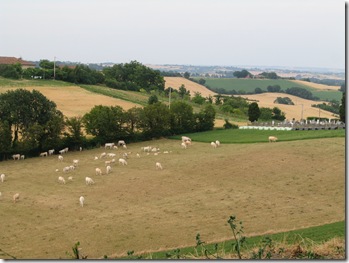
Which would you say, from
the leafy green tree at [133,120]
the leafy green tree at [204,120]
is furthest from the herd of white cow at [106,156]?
the leafy green tree at [204,120]

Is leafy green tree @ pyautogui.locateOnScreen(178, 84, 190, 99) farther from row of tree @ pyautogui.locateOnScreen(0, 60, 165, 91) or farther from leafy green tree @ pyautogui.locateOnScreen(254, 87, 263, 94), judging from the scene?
leafy green tree @ pyautogui.locateOnScreen(254, 87, 263, 94)

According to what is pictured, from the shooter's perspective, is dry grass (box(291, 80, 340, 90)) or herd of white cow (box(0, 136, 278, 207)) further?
dry grass (box(291, 80, 340, 90))

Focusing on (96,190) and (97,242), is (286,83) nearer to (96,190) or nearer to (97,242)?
(96,190)

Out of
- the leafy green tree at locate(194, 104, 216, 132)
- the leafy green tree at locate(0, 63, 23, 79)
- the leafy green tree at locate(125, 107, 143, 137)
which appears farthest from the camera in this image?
the leafy green tree at locate(0, 63, 23, 79)

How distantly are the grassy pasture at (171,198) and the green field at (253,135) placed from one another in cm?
191

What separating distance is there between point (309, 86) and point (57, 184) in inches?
3012

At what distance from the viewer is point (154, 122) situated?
39.5 m

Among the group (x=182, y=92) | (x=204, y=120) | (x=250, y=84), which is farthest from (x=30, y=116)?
(x=250, y=84)

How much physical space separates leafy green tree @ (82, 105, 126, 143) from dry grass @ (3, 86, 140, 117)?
30.0 ft

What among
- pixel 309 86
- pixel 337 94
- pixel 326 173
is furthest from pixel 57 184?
pixel 309 86

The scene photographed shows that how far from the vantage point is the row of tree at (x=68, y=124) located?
33.6 meters

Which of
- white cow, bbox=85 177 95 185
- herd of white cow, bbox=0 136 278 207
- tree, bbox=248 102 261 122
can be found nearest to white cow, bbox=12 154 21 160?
herd of white cow, bbox=0 136 278 207

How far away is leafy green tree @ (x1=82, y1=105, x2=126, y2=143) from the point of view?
37.0 metres

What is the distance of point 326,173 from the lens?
24719 millimetres
